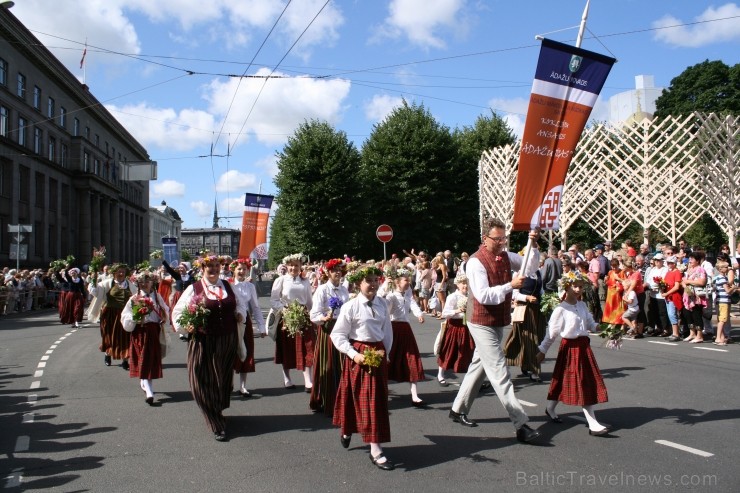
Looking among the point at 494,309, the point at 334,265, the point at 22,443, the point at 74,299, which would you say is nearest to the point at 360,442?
the point at 494,309

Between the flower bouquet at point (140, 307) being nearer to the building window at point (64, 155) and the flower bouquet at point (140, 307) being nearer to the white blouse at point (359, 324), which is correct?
the white blouse at point (359, 324)

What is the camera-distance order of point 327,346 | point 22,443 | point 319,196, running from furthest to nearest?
point 319,196 < point 327,346 < point 22,443

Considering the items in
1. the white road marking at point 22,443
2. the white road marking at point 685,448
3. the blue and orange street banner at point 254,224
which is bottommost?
the white road marking at point 22,443

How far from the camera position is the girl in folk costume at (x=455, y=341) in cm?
929

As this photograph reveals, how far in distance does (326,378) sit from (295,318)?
1474mm

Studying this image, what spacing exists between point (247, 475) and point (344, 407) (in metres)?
1.02

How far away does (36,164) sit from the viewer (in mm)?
47000

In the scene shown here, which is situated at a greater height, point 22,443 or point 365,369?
point 365,369

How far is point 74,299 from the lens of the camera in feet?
67.4

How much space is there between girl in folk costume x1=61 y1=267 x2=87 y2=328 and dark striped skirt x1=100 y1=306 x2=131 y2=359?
953 cm

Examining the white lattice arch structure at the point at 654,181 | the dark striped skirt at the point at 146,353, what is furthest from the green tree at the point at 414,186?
the dark striped skirt at the point at 146,353

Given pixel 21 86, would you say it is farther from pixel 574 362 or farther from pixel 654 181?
pixel 574 362

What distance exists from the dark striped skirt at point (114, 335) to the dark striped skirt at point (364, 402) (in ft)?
22.3

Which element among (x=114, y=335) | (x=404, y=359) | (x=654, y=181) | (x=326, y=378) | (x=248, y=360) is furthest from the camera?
(x=654, y=181)
